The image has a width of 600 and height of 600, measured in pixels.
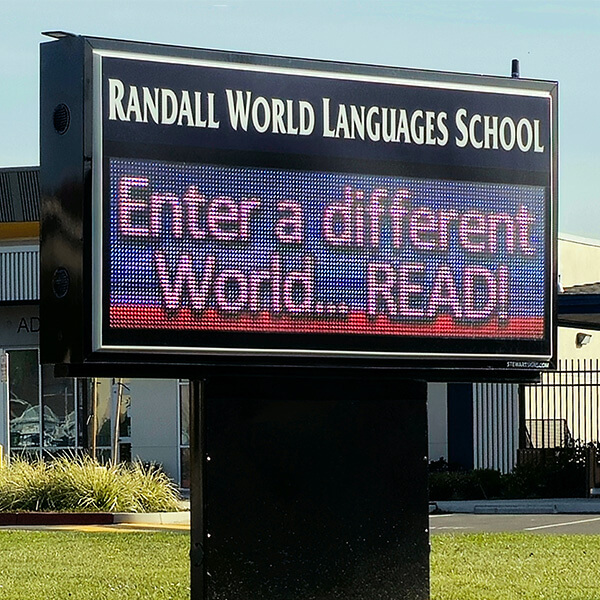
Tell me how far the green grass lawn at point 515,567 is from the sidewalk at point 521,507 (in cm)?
699

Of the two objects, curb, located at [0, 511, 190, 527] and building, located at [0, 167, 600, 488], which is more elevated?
building, located at [0, 167, 600, 488]

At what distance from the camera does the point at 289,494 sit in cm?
860

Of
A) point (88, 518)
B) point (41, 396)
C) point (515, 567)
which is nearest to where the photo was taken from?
point (515, 567)

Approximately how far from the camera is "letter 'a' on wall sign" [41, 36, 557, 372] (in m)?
7.95

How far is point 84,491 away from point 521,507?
7.53 m

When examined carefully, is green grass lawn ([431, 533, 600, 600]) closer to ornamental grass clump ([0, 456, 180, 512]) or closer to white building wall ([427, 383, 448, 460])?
ornamental grass clump ([0, 456, 180, 512])

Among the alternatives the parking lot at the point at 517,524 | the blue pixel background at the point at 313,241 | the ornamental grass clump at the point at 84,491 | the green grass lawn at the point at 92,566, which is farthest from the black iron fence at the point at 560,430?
the blue pixel background at the point at 313,241

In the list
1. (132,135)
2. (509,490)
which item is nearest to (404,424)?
(132,135)

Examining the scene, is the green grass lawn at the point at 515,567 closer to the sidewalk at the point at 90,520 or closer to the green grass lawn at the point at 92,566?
the green grass lawn at the point at 92,566

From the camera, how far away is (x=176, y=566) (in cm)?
1340

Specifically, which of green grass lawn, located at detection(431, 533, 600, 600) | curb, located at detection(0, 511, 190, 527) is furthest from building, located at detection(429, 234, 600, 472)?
green grass lawn, located at detection(431, 533, 600, 600)

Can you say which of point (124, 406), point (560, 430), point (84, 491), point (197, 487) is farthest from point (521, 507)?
point (197, 487)

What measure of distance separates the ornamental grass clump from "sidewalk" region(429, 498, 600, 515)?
5.13m

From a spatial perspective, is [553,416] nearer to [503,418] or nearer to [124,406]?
[503,418]
